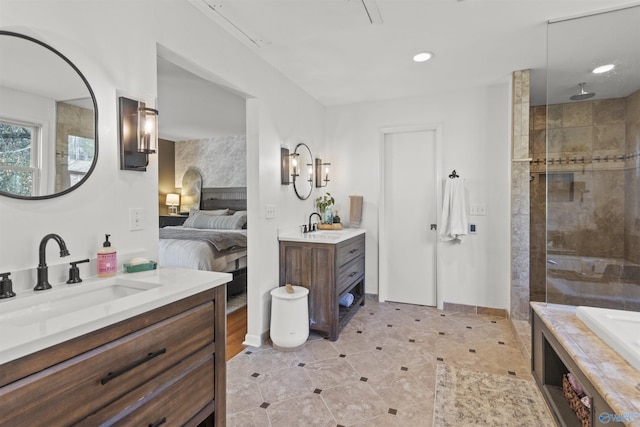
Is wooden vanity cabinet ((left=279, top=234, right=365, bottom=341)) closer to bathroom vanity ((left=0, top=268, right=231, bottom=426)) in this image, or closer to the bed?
the bed

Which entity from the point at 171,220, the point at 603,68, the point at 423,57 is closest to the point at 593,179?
the point at 603,68

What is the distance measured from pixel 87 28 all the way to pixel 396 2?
172 centimetres

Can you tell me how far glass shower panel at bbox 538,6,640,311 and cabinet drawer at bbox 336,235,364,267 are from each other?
5.73ft

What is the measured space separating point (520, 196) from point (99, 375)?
342cm

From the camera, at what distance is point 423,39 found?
8.05ft

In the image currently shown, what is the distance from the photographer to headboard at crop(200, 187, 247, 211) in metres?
6.00

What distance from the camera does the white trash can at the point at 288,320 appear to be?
2.61 metres

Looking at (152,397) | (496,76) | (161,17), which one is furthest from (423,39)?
(152,397)

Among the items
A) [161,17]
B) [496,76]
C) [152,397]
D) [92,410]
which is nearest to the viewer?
[92,410]

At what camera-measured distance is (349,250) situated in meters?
3.23

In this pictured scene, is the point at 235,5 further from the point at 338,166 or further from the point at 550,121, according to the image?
the point at 550,121

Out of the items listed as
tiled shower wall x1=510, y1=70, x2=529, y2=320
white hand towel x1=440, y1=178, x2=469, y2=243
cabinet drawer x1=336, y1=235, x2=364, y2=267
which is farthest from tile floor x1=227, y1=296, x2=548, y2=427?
white hand towel x1=440, y1=178, x2=469, y2=243

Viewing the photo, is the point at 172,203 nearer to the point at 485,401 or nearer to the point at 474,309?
the point at 474,309

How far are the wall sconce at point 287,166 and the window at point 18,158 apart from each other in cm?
194
